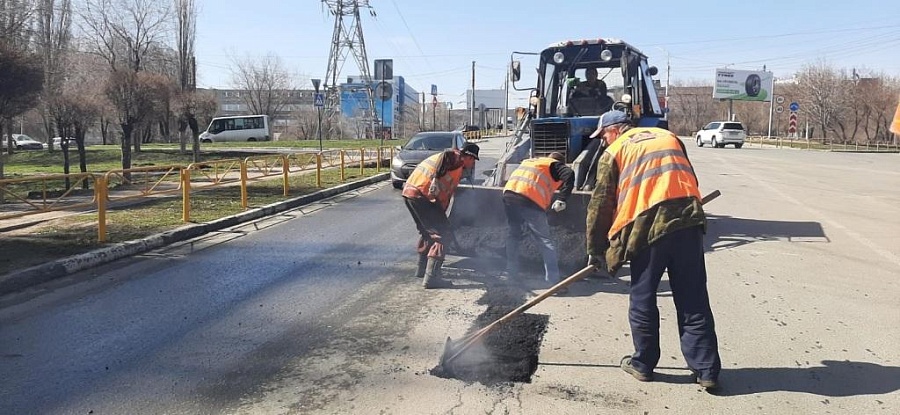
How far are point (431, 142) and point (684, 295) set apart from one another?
43.9 feet

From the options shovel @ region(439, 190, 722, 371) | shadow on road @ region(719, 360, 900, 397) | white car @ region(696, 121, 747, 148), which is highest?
white car @ region(696, 121, 747, 148)

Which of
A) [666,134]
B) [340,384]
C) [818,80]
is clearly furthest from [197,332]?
[818,80]

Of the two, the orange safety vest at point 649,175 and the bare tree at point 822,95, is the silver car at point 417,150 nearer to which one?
the orange safety vest at point 649,175

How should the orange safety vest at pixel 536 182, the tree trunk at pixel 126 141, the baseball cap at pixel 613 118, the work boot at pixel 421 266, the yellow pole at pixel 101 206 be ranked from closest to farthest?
the baseball cap at pixel 613 118 < the orange safety vest at pixel 536 182 < the work boot at pixel 421 266 < the yellow pole at pixel 101 206 < the tree trunk at pixel 126 141

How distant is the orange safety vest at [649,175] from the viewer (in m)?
3.72

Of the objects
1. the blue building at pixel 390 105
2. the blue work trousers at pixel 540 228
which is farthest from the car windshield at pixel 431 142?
the blue building at pixel 390 105

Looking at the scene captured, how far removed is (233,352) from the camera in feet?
14.6

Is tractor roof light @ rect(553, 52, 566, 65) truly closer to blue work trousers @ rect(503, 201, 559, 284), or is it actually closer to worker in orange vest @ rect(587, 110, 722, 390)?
blue work trousers @ rect(503, 201, 559, 284)

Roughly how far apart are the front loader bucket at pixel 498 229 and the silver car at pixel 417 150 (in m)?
7.18

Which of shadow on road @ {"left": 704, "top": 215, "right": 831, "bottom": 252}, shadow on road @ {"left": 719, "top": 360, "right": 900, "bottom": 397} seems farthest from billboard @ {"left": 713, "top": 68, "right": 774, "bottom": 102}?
shadow on road @ {"left": 719, "top": 360, "right": 900, "bottom": 397}

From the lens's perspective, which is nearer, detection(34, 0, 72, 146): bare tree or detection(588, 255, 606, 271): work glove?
detection(588, 255, 606, 271): work glove

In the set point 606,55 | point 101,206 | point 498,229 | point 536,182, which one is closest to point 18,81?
point 101,206

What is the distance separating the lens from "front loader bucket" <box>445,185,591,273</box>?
265 inches

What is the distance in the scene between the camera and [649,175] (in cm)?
376
